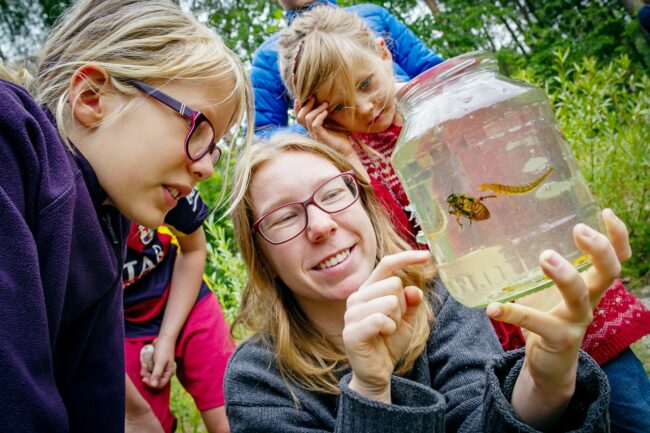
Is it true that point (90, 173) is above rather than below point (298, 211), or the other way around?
above

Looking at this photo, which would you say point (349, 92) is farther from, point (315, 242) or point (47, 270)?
point (47, 270)

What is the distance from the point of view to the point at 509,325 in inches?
69.7

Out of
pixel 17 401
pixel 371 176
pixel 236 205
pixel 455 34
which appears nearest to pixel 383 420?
pixel 17 401

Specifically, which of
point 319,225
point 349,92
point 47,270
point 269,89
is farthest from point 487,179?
point 269,89

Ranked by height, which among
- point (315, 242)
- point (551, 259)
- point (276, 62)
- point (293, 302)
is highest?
point (276, 62)

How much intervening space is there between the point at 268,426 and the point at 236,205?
0.71 meters

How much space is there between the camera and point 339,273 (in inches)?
63.0

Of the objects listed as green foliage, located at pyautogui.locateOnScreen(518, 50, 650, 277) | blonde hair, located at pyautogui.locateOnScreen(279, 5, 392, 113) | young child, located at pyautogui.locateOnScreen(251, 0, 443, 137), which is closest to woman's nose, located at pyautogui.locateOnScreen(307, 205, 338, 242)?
blonde hair, located at pyautogui.locateOnScreen(279, 5, 392, 113)

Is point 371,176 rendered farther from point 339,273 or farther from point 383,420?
point 383,420

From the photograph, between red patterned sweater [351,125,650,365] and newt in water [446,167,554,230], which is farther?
red patterned sweater [351,125,650,365]

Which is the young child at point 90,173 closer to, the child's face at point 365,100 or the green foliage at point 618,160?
the child's face at point 365,100

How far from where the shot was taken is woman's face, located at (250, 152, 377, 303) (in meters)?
1.61

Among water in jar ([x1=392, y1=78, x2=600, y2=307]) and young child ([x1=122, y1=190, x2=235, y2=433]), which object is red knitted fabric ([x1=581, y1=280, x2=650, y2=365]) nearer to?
water in jar ([x1=392, y1=78, x2=600, y2=307])

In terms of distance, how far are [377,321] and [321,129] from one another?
1.22 meters
